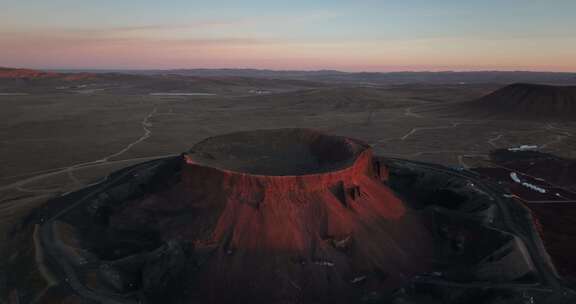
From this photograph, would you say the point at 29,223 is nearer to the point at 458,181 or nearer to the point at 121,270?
the point at 121,270

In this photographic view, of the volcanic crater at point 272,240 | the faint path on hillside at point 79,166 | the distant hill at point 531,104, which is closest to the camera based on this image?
the volcanic crater at point 272,240

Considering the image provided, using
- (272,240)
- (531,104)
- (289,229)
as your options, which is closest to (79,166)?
(272,240)

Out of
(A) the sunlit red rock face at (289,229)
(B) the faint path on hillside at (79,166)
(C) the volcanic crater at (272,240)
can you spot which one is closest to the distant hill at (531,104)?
(C) the volcanic crater at (272,240)

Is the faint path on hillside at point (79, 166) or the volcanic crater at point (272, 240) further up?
the volcanic crater at point (272, 240)

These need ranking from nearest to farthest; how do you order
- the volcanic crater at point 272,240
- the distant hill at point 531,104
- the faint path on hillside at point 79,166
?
the volcanic crater at point 272,240 → the faint path on hillside at point 79,166 → the distant hill at point 531,104

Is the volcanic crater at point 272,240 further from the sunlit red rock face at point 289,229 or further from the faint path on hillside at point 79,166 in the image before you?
the faint path on hillside at point 79,166

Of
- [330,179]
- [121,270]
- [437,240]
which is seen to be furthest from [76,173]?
[437,240]
